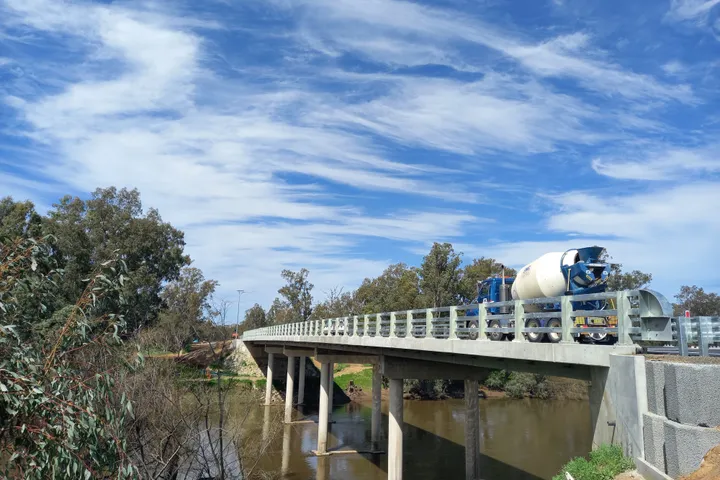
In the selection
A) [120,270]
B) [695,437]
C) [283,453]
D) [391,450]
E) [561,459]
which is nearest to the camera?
[695,437]

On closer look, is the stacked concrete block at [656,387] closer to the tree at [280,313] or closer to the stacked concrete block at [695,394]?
the stacked concrete block at [695,394]

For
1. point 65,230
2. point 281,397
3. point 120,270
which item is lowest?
point 281,397

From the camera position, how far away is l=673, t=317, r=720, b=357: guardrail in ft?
27.1

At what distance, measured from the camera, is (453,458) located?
2644 centimetres

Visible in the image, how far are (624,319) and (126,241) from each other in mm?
57355

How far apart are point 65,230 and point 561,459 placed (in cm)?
4743

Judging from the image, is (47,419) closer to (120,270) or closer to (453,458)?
(120,270)

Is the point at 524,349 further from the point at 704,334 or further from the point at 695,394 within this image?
the point at 695,394

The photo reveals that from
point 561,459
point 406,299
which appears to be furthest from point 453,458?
point 406,299

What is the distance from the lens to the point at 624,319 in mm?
7863

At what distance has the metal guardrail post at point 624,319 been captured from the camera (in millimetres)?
7770

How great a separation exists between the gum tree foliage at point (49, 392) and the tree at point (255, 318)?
3606 inches

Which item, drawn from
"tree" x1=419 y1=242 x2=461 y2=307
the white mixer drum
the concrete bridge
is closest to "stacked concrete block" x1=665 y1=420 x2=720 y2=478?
the concrete bridge

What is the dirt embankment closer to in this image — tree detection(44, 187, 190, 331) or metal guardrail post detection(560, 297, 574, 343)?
metal guardrail post detection(560, 297, 574, 343)
